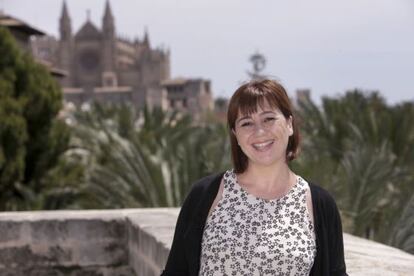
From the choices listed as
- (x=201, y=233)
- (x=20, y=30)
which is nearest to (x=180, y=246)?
(x=201, y=233)

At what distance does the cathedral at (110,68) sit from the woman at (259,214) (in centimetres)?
9513

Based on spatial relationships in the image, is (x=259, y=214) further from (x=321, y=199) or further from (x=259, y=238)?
(x=321, y=199)

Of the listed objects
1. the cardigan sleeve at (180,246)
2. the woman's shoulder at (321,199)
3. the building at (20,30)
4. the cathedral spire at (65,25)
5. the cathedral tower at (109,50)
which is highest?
the cathedral spire at (65,25)

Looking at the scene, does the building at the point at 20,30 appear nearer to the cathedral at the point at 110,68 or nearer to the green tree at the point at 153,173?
the green tree at the point at 153,173

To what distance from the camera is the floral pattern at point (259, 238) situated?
1831 millimetres

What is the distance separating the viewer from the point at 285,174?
6.50ft

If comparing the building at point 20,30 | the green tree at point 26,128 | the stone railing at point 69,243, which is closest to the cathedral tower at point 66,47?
the building at point 20,30

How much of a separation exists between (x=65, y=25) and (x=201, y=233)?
109 meters

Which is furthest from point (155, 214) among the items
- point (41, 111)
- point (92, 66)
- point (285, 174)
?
point (92, 66)

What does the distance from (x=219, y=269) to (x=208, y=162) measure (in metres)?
6.63

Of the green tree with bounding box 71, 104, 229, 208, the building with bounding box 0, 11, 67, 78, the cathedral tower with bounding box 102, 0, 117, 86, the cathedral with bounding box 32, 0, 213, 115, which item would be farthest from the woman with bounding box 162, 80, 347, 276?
the cathedral tower with bounding box 102, 0, 117, 86

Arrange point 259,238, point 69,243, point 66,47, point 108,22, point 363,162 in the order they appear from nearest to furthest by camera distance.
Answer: point 259,238
point 69,243
point 363,162
point 66,47
point 108,22

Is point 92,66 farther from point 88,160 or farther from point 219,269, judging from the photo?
point 219,269

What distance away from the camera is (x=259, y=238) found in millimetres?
1842
